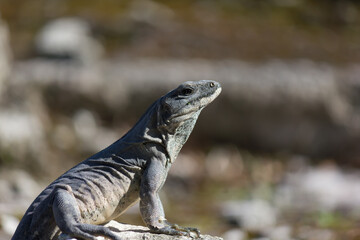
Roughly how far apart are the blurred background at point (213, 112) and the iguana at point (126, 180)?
293cm

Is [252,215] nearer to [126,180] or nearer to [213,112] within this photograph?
[213,112]

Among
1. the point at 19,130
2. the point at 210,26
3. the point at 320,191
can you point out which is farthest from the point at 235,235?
the point at 210,26

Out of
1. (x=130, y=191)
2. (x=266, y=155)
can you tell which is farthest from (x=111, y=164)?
(x=266, y=155)

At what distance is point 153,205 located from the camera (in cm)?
534

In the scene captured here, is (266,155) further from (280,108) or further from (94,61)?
(94,61)

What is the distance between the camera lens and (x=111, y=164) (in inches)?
214

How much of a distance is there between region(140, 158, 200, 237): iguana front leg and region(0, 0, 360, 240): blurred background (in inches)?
127

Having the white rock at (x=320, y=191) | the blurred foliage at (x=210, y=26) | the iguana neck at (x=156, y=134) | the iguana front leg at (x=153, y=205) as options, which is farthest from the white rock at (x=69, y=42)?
the iguana front leg at (x=153, y=205)

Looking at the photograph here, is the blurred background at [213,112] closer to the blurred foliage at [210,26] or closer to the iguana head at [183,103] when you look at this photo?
the blurred foliage at [210,26]

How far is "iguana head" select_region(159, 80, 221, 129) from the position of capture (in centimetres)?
552

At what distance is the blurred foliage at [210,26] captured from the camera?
20.9 metres

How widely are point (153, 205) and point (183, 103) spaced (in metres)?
0.96

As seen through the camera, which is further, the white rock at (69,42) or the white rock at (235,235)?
the white rock at (69,42)

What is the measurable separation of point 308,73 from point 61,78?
702 cm
